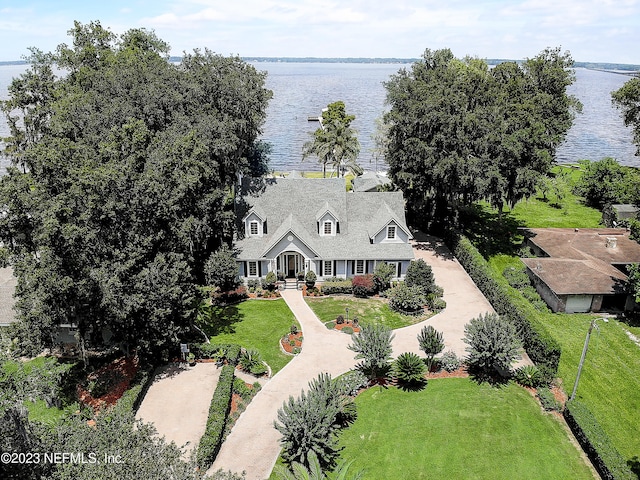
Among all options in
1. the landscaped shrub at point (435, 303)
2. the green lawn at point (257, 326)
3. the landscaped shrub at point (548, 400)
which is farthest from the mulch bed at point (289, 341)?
the landscaped shrub at point (548, 400)

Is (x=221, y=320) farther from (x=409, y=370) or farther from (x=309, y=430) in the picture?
(x=309, y=430)

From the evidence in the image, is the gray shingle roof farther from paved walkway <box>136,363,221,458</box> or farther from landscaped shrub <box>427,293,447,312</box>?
paved walkway <box>136,363,221,458</box>

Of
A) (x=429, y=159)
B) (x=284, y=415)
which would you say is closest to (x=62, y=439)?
(x=284, y=415)

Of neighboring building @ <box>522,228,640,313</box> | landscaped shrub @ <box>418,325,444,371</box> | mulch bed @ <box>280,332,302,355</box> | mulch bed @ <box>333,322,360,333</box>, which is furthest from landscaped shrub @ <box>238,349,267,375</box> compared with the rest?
neighboring building @ <box>522,228,640,313</box>

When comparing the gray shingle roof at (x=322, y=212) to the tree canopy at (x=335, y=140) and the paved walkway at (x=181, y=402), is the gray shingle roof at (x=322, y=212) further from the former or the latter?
the tree canopy at (x=335, y=140)

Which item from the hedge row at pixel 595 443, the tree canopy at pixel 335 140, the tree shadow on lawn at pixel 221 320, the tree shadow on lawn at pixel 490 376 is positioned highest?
the tree canopy at pixel 335 140

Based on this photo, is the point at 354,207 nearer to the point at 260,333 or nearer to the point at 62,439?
the point at 260,333
